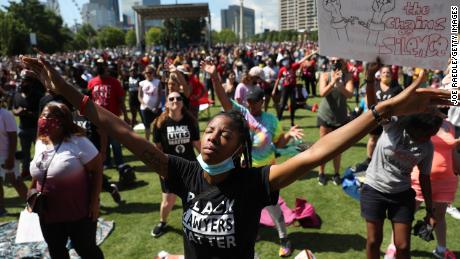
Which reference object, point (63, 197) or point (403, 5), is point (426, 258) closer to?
point (403, 5)

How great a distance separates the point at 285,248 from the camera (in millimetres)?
4789

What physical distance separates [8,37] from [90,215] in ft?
198

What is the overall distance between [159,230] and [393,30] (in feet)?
13.8

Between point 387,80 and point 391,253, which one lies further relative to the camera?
point 387,80

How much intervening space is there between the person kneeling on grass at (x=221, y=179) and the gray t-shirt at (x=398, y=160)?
1.69 meters

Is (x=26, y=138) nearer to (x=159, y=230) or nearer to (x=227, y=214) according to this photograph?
(x=159, y=230)

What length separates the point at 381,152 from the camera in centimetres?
374

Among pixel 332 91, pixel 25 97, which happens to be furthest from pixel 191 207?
pixel 25 97

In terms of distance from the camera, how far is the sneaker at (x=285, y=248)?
4770 mm

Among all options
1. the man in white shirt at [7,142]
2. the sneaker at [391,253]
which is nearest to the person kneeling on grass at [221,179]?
the sneaker at [391,253]

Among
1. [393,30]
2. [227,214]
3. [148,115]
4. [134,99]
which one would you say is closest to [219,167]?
[227,214]

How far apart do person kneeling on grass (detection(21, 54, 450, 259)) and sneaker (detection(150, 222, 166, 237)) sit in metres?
3.07

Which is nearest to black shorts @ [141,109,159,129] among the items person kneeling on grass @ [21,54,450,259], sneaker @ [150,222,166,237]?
sneaker @ [150,222,166,237]

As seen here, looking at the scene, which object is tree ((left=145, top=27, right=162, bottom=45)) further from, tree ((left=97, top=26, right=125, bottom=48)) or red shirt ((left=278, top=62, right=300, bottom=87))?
red shirt ((left=278, top=62, right=300, bottom=87))
